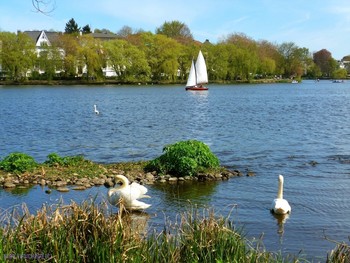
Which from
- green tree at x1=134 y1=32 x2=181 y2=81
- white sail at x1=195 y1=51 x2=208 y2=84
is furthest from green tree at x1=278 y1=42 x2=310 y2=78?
white sail at x1=195 y1=51 x2=208 y2=84

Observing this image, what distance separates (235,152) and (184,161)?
7.84 metres

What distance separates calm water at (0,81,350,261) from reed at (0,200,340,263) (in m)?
1.07

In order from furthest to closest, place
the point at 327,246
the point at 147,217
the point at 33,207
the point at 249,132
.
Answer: the point at 249,132 → the point at 33,207 → the point at 147,217 → the point at 327,246

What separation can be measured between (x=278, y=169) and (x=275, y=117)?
86.4 feet

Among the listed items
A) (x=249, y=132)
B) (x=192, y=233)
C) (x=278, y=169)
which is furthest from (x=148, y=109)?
(x=192, y=233)

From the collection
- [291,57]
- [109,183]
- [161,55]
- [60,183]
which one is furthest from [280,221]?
[291,57]

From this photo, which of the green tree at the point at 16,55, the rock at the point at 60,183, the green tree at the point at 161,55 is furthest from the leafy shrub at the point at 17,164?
the green tree at the point at 161,55

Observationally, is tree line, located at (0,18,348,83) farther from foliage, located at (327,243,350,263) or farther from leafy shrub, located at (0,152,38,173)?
foliage, located at (327,243,350,263)

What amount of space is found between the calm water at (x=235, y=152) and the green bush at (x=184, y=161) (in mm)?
1009

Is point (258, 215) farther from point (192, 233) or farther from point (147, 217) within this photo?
point (192, 233)

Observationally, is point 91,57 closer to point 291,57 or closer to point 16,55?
point 16,55

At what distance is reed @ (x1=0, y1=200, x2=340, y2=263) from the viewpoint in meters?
6.47

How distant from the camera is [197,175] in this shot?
666 inches

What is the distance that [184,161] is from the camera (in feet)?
55.1
